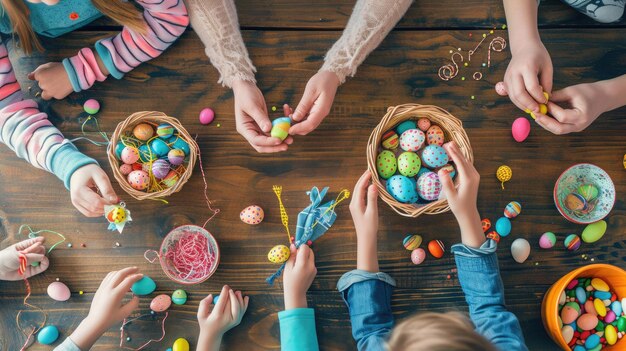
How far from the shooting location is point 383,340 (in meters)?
1.03

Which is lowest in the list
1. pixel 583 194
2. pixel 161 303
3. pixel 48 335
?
pixel 48 335

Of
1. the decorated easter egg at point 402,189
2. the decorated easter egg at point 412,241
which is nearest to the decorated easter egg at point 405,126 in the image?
the decorated easter egg at point 402,189

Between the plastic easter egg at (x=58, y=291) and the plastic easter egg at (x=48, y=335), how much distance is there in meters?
0.07

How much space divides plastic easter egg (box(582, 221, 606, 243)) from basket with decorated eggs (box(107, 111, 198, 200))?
93 centimetres

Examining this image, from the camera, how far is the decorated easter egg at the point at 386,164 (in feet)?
3.59

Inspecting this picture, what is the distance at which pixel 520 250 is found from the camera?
1134mm

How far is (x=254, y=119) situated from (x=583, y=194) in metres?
0.80

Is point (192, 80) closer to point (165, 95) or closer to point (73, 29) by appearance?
point (165, 95)

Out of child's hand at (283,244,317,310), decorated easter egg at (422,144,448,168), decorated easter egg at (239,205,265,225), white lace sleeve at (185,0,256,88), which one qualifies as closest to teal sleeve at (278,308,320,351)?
child's hand at (283,244,317,310)

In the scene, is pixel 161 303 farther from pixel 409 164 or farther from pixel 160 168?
pixel 409 164

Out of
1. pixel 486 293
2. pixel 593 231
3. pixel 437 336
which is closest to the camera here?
pixel 437 336

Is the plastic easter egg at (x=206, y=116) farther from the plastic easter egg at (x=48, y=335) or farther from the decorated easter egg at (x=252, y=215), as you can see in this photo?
the plastic easter egg at (x=48, y=335)

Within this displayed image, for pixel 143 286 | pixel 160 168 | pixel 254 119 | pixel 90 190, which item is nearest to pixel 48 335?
pixel 143 286

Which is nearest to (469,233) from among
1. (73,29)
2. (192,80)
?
(192,80)
